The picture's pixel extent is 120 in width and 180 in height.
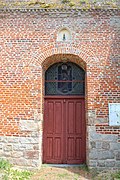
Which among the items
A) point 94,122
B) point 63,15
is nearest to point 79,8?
point 63,15

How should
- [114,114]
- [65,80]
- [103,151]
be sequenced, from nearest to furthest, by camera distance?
[103,151]
[114,114]
[65,80]

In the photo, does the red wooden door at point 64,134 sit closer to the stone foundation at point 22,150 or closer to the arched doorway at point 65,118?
the arched doorway at point 65,118

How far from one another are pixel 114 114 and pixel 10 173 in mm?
3707

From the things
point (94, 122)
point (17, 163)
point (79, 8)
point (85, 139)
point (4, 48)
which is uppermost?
point (79, 8)

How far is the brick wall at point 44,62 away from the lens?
7363 millimetres

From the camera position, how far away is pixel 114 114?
7312 mm

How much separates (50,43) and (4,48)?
62.8 inches

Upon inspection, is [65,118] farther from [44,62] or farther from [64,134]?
[44,62]

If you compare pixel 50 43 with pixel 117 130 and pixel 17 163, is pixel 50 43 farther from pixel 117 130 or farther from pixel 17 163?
pixel 17 163

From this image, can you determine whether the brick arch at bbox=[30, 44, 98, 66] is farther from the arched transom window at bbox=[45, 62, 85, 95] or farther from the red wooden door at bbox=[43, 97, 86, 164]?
the red wooden door at bbox=[43, 97, 86, 164]

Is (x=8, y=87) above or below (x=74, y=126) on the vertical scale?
above

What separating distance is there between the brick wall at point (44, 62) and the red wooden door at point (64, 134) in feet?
1.71

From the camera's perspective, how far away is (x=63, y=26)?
7770mm

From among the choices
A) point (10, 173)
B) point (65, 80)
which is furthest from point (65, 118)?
point (10, 173)
